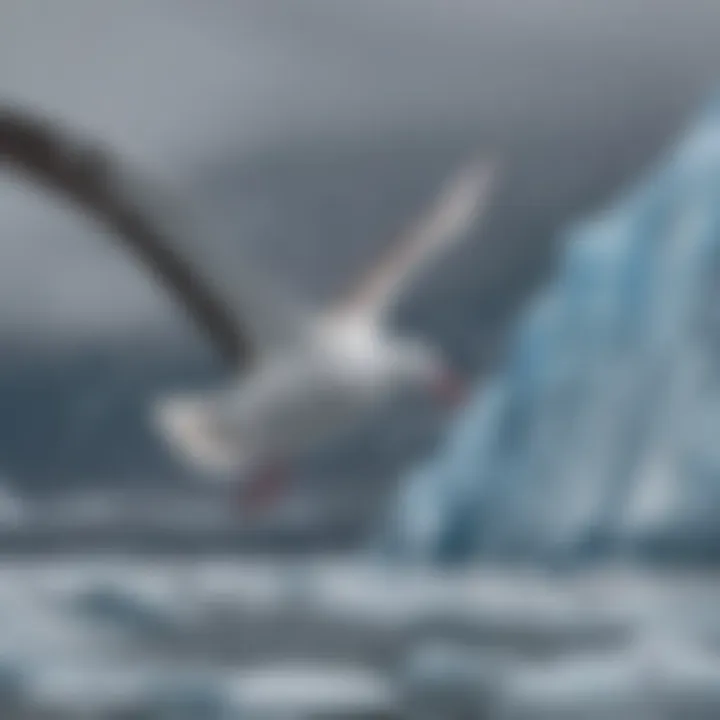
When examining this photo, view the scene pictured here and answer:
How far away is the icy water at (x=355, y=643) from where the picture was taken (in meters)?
1.41

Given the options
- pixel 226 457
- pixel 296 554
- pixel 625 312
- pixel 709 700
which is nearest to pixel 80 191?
pixel 226 457

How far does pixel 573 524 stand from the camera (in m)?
1.45

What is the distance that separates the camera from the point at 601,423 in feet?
4.77

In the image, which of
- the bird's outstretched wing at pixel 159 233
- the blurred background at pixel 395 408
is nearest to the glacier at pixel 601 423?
the blurred background at pixel 395 408

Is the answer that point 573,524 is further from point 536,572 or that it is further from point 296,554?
point 296,554

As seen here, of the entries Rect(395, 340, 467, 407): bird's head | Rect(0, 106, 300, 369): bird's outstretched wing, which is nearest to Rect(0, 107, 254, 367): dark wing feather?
Rect(0, 106, 300, 369): bird's outstretched wing

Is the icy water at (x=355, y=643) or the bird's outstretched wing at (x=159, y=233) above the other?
the bird's outstretched wing at (x=159, y=233)

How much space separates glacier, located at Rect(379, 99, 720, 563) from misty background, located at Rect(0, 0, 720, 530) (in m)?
0.03

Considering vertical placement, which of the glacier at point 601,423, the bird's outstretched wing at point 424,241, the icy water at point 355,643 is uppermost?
the bird's outstretched wing at point 424,241

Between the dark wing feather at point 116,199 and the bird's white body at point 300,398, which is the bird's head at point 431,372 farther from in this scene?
the dark wing feather at point 116,199

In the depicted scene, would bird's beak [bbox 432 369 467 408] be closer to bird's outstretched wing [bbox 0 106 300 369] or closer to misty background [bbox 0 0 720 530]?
misty background [bbox 0 0 720 530]

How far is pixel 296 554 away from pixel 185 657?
0.41 feet

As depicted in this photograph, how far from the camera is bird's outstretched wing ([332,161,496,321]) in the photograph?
57.4 inches

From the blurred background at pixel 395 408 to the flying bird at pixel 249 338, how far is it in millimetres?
22
